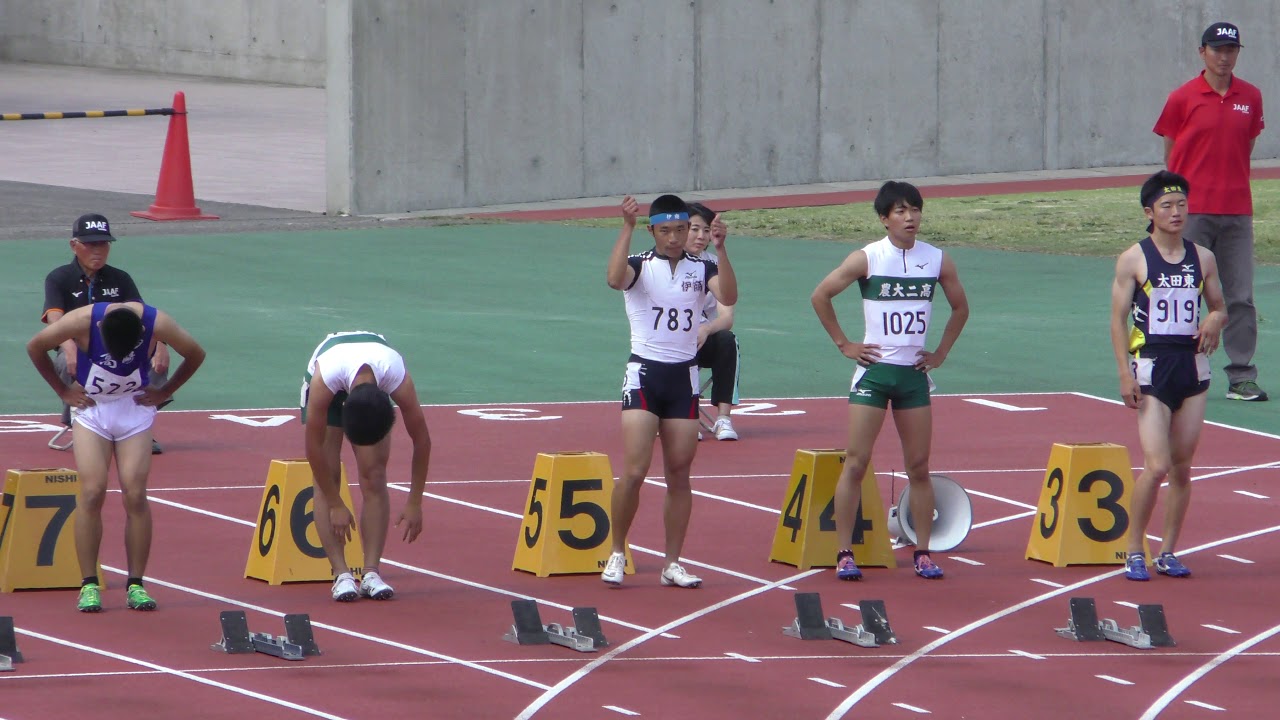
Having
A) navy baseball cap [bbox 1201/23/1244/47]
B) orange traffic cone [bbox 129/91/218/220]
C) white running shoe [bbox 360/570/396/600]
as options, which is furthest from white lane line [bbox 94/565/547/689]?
orange traffic cone [bbox 129/91/218/220]

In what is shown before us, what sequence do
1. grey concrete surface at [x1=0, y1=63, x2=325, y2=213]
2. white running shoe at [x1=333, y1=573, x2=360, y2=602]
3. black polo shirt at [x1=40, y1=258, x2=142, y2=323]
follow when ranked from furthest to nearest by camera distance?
grey concrete surface at [x1=0, y1=63, x2=325, y2=213]
black polo shirt at [x1=40, y1=258, x2=142, y2=323]
white running shoe at [x1=333, y1=573, x2=360, y2=602]

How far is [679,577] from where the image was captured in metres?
10.7

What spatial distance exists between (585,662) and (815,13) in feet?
76.4

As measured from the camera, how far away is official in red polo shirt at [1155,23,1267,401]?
1553cm

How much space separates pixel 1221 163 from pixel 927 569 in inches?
232

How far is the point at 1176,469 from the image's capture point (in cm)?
1095

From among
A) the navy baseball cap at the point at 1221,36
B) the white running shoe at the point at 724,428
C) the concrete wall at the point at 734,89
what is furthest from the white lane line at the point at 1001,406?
the concrete wall at the point at 734,89

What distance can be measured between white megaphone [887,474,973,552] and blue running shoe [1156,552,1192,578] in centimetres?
111

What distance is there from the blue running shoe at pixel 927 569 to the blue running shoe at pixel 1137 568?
0.97m

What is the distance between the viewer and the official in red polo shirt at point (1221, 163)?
51.0ft

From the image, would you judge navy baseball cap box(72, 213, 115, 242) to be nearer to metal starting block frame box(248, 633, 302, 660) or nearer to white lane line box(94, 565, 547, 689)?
white lane line box(94, 565, 547, 689)

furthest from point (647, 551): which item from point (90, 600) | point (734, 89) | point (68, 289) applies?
point (734, 89)

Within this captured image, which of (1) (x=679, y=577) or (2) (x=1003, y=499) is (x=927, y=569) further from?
(2) (x=1003, y=499)

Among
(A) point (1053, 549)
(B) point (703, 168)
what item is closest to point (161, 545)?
(A) point (1053, 549)
